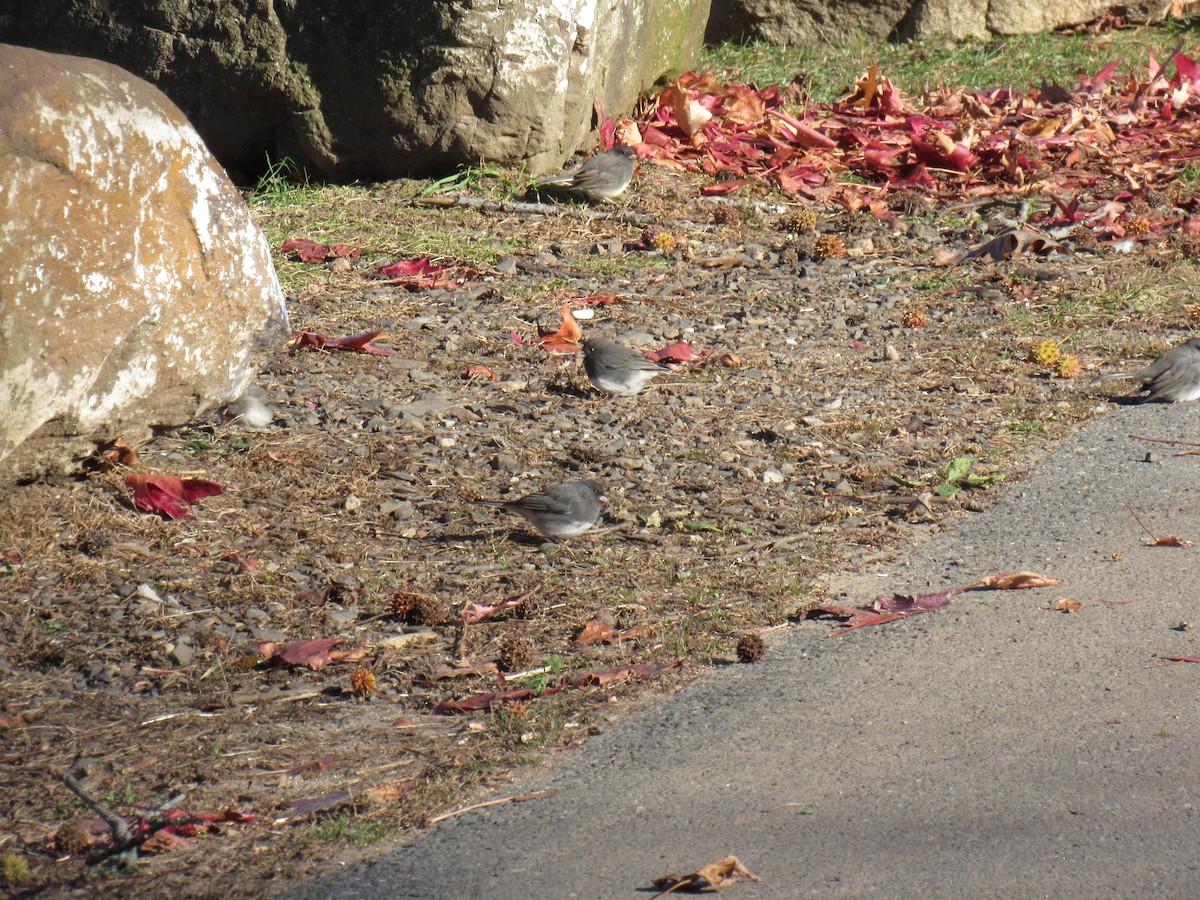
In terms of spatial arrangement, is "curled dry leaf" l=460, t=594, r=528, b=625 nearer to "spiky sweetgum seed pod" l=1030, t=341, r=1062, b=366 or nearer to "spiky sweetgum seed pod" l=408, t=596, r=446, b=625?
"spiky sweetgum seed pod" l=408, t=596, r=446, b=625

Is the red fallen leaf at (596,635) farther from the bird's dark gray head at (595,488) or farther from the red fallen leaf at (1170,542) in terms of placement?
the red fallen leaf at (1170,542)

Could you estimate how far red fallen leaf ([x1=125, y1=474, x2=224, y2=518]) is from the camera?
13.6 feet

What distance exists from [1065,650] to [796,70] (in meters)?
8.08

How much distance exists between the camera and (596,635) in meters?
3.55

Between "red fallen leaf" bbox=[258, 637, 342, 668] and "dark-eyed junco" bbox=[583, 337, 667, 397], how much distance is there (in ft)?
6.78

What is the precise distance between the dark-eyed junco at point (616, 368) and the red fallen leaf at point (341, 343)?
0.97 meters

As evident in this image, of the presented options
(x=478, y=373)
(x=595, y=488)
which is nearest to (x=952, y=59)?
(x=478, y=373)

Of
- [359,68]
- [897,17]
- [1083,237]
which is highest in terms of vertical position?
[897,17]

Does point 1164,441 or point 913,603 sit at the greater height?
point 1164,441

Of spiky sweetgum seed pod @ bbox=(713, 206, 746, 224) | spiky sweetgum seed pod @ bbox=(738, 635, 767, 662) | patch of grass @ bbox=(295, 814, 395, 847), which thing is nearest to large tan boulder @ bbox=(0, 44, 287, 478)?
patch of grass @ bbox=(295, 814, 395, 847)

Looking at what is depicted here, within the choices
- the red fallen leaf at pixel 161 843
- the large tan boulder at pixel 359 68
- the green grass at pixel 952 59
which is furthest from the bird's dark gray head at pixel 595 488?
the green grass at pixel 952 59

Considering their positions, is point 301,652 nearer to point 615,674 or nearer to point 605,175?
point 615,674

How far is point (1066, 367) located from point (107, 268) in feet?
A: 12.5

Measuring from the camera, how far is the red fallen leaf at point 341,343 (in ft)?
18.6
